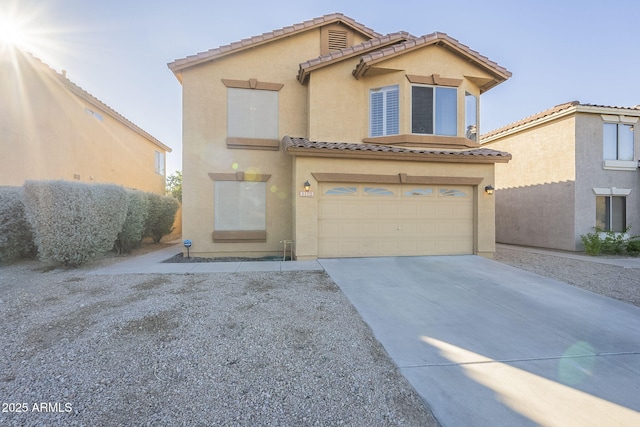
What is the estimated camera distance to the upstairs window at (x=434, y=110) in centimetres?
951

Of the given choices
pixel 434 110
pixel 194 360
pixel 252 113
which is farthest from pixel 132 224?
pixel 434 110

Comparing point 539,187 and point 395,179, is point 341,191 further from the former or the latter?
point 539,187

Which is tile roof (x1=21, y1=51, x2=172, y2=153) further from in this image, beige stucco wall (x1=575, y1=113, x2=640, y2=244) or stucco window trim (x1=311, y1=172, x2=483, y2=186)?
beige stucco wall (x1=575, y1=113, x2=640, y2=244)

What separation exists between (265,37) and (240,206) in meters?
6.36

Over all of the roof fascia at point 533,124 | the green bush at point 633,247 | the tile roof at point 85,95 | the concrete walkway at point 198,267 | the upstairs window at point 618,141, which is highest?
the tile roof at point 85,95

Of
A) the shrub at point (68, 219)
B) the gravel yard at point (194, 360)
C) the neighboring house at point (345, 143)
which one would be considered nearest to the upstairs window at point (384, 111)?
the neighboring house at point (345, 143)

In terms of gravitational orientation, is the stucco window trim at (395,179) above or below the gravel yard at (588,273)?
above

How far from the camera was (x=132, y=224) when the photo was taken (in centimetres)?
991

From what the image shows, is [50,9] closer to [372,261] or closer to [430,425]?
[372,261]

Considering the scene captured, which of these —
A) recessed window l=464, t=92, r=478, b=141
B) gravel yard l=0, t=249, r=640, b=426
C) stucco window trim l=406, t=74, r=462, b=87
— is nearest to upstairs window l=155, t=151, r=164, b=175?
gravel yard l=0, t=249, r=640, b=426

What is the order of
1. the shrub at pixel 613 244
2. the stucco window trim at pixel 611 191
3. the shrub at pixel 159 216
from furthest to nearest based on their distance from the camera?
the shrub at pixel 159 216, the stucco window trim at pixel 611 191, the shrub at pixel 613 244

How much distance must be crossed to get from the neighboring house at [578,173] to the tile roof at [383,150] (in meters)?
4.79

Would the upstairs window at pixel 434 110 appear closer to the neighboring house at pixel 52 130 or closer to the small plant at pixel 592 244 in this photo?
the small plant at pixel 592 244

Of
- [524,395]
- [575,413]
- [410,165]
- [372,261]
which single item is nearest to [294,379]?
[524,395]
